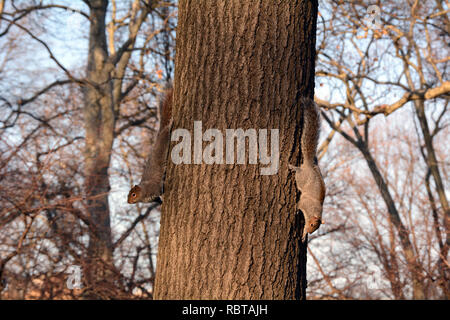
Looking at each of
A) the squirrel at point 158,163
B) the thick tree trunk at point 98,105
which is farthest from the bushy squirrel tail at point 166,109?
the thick tree trunk at point 98,105

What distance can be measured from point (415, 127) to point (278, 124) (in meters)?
8.59

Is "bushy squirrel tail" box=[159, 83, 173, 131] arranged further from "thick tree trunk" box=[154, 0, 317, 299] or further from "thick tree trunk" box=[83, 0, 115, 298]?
"thick tree trunk" box=[83, 0, 115, 298]

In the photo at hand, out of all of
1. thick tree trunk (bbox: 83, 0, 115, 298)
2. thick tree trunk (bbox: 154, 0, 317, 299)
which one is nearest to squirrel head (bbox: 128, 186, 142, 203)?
thick tree trunk (bbox: 154, 0, 317, 299)

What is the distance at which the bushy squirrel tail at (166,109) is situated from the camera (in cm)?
209

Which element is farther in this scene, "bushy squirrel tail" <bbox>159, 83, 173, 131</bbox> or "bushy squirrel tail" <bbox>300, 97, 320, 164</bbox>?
"bushy squirrel tail" <bbox>159, 83, 173, 131</bbox>

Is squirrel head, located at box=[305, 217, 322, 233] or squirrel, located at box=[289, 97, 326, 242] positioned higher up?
squirrel, located at box=[289, 97, 326, 242]

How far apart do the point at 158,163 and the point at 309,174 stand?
2.11ft

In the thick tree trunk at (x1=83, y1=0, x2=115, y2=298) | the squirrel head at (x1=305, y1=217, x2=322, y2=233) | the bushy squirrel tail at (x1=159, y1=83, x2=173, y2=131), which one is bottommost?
the squirrel head at (x1=305, y1=217, x2=322, y2=233)

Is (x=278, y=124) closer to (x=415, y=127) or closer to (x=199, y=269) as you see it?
(x=199, y=269)

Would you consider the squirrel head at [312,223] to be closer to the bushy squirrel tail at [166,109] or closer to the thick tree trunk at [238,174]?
the thick tree trunk at [238,174]

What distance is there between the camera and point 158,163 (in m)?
1.98

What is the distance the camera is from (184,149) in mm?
1862

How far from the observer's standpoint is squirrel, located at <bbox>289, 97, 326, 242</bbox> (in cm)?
181
